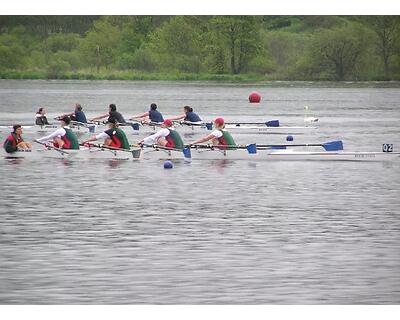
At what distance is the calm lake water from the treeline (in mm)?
31445

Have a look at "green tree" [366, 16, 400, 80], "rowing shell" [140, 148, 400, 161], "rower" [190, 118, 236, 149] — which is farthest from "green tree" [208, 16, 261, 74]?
"rower" [190, 118, 236, 149]

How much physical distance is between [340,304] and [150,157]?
1392cm

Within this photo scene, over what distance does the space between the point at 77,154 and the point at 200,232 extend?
9398mm

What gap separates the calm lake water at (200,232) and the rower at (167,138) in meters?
0.51

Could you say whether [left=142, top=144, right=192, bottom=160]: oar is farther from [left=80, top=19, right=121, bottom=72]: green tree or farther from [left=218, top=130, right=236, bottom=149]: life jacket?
[left=80, top=19, right=121, bottom=72]: green tree

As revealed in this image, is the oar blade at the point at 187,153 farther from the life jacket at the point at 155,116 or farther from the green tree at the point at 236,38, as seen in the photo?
the green tree at the point at 236,38

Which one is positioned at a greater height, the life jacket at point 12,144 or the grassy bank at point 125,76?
the life jacket at point 12,144

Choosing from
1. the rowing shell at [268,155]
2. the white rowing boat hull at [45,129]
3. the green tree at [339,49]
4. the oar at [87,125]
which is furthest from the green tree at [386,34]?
the rowing shell at [268,155]

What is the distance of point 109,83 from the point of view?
76250 mm

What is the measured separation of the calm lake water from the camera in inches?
481

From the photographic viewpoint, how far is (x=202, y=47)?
69062 mm

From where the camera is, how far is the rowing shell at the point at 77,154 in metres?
24.6

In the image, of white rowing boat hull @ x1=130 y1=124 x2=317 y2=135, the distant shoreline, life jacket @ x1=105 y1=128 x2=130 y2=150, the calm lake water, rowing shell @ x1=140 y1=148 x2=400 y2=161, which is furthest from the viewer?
the distant shoreline

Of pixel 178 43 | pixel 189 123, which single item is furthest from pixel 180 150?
pixel 178 43
